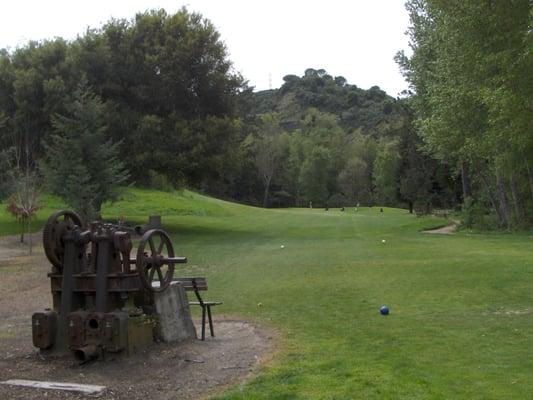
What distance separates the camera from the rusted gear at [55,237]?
8.41 meters

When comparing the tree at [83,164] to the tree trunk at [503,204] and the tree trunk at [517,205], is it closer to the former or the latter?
the tree trunk at [503,204]

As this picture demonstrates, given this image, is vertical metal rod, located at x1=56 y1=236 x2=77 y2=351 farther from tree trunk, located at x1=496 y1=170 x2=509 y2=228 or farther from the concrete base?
tree trunk, located at x1=496 y1=170 x2=509 y2=228

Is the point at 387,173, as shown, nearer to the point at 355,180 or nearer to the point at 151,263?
the point at 355,180

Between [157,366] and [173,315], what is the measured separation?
1377 millimetres

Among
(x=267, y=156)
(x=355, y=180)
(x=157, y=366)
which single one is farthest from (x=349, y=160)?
(x=157, y=366)

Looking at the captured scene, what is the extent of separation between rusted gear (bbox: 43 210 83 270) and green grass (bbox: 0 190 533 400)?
3.18 m

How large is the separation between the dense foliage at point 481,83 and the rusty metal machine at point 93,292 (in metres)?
11.5

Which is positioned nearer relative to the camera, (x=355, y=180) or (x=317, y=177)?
(x=355, y=180)

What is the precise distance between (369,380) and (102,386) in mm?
2845

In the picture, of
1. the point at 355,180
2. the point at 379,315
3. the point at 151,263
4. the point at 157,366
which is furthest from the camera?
the point at 355,180

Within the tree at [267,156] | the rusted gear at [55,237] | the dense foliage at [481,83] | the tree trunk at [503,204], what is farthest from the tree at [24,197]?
the tree at [267,156]

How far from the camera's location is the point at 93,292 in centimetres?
842

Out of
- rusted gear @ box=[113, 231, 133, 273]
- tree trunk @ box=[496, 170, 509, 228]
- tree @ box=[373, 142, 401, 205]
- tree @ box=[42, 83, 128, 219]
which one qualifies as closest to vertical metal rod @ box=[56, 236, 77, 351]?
rusted gear @ box=[113, 231, 133, 273]

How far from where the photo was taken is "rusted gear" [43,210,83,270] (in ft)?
27.6
